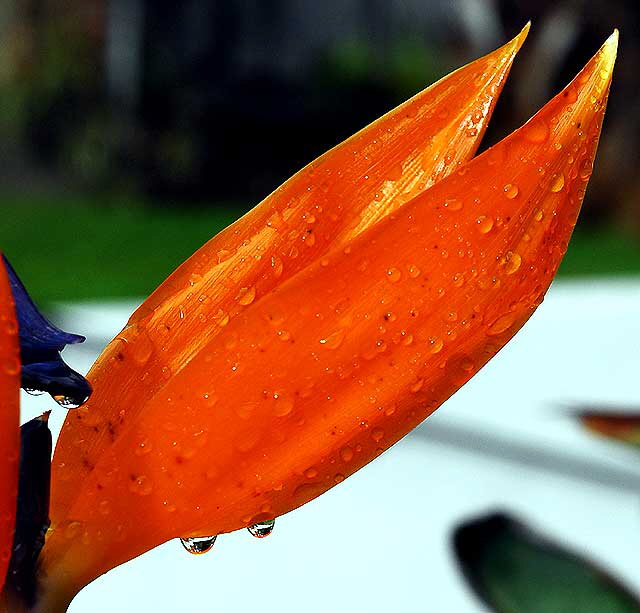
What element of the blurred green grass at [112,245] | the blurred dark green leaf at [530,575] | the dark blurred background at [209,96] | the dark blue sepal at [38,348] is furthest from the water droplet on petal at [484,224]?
the dark blurred background at [209,96]

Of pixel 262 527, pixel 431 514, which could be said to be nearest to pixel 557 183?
pixel 262 527

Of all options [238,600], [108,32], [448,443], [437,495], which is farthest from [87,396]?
[108,32]

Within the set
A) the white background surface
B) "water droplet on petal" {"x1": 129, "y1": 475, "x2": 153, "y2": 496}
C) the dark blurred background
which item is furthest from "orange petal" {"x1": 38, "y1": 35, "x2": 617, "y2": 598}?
the dark blurred background

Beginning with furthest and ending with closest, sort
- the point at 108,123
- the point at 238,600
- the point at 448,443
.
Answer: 1. the point at 108,123
2. the point at 448,443
3. the point at 238,600

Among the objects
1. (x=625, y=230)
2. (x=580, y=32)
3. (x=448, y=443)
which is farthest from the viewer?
(x=625, y=230)

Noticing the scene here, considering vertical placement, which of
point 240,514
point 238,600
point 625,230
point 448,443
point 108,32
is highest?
point 108,32

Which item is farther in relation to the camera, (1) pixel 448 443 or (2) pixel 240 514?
(1) pixel 448 443

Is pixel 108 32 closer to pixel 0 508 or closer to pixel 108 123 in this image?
pixel 108 123

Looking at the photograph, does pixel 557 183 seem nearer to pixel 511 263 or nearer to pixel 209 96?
pixel 511 263
